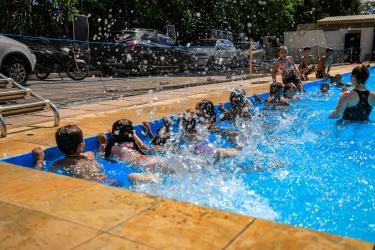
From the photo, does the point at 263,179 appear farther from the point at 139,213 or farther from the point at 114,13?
the point at 114,13

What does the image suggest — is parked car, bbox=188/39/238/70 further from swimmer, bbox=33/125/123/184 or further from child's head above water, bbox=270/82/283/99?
swimmer, bbox=33/125/123/184

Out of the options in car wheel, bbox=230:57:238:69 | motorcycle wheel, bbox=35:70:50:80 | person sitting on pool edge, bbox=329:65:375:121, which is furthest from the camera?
car wheel, bbox=230:57:238:69

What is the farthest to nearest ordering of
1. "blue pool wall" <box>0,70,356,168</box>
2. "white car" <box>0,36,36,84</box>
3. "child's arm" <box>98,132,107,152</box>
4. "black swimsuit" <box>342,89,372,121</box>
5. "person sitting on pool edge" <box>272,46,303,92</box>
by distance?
"person sitting on pool edge" <box>272,46,303,92</box>, "white car" <box>0,36,36,84</box>, "black swimsuit" <box>342,89,372,121</box>, "child's arm" <box>98,132,107,152</box>, "blue pool wall" <box>0,70,356,168</box>

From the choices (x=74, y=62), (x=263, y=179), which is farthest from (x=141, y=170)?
(x=74, y=62)

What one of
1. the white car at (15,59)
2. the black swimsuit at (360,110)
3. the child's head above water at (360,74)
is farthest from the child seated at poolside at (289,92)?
the white car at (15,59)

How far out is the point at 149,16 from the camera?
22.6 m

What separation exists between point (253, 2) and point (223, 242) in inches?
1079

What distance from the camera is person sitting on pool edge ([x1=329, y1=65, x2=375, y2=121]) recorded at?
673 cm

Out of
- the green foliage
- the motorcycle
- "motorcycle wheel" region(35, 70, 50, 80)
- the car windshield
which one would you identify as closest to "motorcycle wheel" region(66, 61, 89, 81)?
the motorcycle

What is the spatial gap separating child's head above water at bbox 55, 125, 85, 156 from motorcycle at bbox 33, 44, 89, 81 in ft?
22.8

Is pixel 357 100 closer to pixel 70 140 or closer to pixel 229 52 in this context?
pixel 70 140

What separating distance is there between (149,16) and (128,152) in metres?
18.5

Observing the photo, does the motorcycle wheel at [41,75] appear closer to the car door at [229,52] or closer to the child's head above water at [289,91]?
the child's head above water at [289,91]

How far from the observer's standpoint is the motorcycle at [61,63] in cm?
1122
